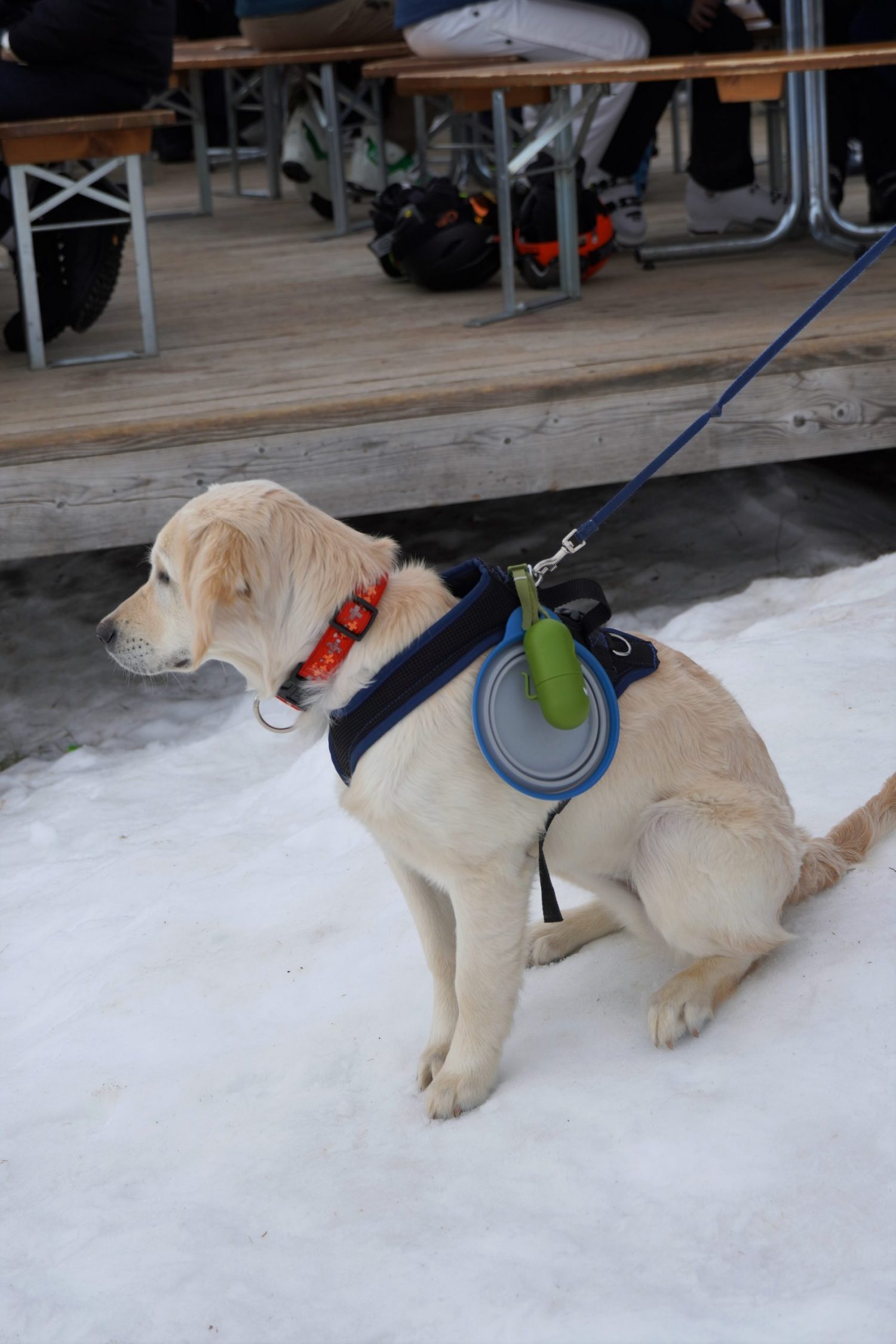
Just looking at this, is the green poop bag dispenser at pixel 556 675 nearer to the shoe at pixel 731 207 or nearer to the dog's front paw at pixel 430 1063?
the dog's front paw at pixel 430 1063

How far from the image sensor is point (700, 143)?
6.43m

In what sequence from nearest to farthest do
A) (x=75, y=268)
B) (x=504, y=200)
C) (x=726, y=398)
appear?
(x=726, y=398) → (x=504, y=200) → (x=75, y=268)

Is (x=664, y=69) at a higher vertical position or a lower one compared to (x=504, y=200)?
higher

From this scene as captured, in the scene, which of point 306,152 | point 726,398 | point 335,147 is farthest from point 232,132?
point 726,398

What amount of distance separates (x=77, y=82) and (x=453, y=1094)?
13.6 ft

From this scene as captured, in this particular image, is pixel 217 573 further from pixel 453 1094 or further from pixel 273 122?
pixel 273 122

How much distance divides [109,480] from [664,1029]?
259 centimetres

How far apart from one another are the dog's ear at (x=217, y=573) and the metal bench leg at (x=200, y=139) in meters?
7.94

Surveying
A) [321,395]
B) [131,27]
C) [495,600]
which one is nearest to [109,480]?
[321,395]

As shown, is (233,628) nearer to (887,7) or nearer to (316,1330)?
(316,1330)

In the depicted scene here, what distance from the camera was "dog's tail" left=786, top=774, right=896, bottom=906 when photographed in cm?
231

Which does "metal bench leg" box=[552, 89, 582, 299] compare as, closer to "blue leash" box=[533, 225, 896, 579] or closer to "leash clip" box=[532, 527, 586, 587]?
"blue leash" box=[533, 225, 896, 579]

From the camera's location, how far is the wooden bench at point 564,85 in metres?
4.37

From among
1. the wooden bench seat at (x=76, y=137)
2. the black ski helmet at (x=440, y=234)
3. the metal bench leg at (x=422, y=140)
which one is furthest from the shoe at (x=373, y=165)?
the wooden bench seat at (x=76, y=137)
